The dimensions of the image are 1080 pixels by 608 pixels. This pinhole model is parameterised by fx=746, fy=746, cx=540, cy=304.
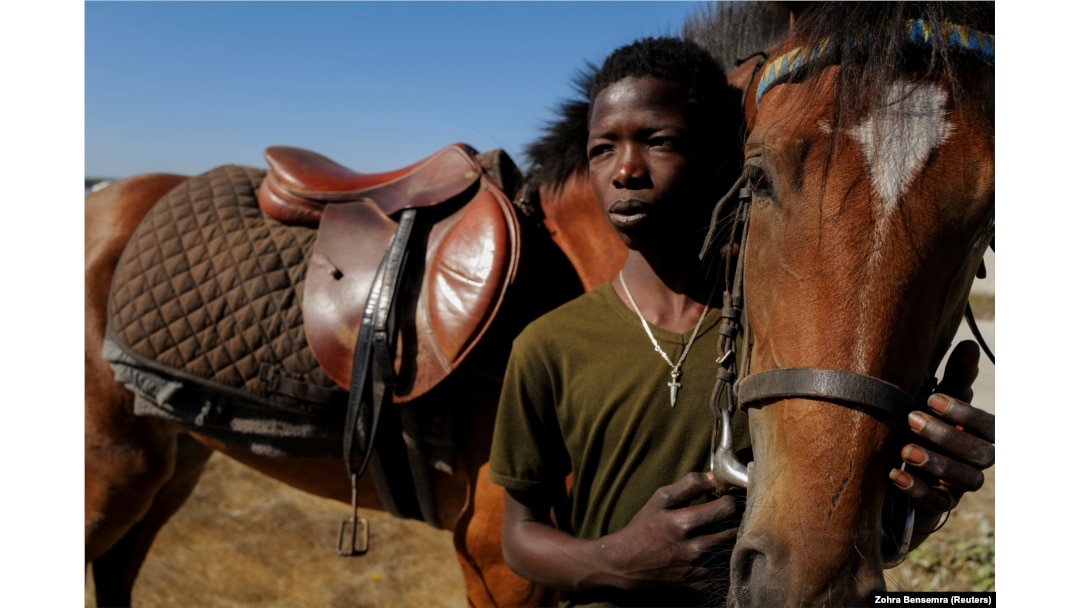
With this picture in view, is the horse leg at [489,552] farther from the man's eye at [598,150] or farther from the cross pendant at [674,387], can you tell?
the man's eye at [598,150]

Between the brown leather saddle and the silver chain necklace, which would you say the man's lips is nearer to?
the silver chain necklace

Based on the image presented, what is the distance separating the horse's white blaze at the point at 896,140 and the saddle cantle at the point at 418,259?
0.90 meters

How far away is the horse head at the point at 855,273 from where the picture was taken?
0.89 meters

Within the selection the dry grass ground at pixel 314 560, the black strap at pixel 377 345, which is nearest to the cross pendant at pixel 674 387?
the black strap at pixel 377 345

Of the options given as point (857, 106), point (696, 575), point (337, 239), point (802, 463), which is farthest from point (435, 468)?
point (857, 106)

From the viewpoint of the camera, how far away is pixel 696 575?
1.08 m

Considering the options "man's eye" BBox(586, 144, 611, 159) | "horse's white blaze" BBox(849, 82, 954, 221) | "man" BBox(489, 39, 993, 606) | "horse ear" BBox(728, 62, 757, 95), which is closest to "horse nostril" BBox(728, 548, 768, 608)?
"man" BBox(489, 39, 993, 606)

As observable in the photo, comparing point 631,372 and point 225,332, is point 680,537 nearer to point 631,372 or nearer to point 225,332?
point 631,372

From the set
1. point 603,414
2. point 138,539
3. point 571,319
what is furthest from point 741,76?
point 138,539

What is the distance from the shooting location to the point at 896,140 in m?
0.95

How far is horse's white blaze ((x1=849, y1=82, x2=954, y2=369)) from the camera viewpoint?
0.93 m

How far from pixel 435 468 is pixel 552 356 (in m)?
0.81

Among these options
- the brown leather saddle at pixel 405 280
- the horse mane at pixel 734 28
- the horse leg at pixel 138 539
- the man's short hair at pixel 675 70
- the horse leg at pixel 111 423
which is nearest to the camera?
the man's short hair at pixel 675 70
